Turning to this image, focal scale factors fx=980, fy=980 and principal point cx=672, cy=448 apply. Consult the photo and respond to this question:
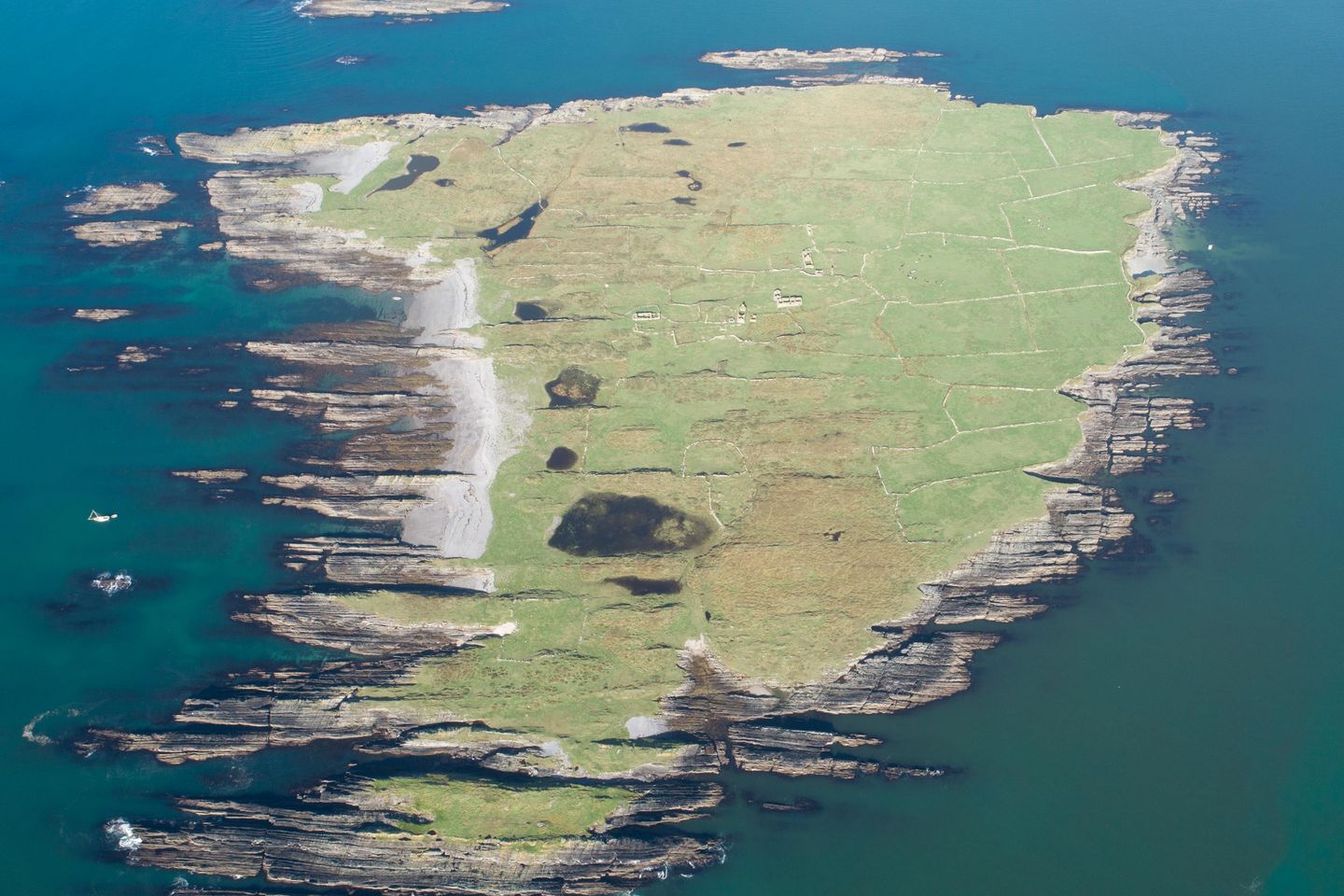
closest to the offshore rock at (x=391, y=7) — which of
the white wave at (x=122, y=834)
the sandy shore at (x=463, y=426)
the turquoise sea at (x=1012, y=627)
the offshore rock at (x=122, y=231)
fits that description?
the turquoise sea at (x=1012, y=627)

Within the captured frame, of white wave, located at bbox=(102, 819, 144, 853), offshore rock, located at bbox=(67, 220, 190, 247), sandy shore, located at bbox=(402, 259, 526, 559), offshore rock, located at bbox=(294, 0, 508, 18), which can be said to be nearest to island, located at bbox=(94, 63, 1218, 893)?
white wave, located at bbox=(102, 819, 144, 853)

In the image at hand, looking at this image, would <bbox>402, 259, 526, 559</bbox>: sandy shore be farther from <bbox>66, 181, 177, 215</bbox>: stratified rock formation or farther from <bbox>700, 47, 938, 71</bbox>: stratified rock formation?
<bbox>700, 47, 938, 71</bbox>: stratified rock formation

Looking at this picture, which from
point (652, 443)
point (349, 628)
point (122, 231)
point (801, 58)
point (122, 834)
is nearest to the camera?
point (122, 834)

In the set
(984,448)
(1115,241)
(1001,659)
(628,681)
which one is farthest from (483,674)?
(1115,241)

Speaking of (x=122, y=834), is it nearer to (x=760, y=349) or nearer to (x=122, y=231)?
(x=760, y=349)

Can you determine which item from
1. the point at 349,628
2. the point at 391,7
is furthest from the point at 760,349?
the point at 391,7

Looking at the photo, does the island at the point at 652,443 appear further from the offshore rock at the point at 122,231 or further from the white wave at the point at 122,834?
the offshore rock at the point at 122,231

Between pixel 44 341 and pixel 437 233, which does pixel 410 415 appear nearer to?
pixel 437 233

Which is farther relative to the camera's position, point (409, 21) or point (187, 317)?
point (409, 21)
